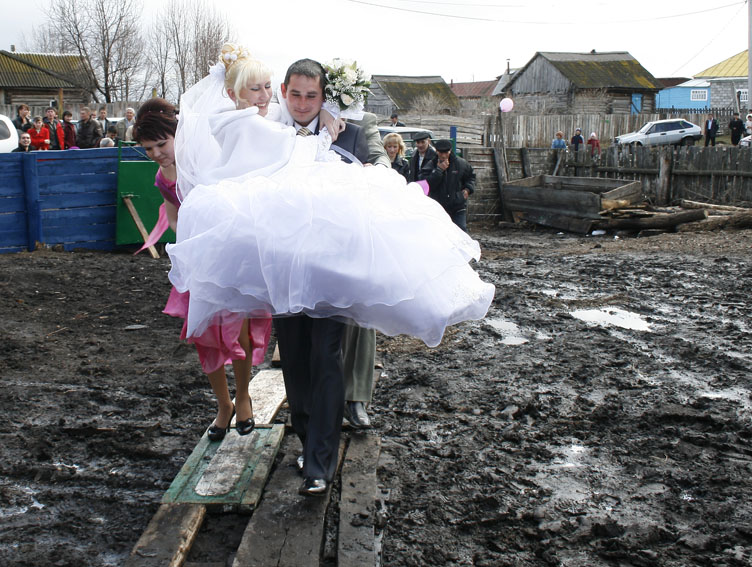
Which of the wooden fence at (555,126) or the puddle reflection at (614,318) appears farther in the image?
the wooden fence at (555,126)

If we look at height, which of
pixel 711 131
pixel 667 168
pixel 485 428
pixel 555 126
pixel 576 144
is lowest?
pixel 485 428

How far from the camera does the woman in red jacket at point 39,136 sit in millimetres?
14223

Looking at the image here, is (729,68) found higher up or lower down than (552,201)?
higher up

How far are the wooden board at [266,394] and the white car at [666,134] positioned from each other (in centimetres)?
3087

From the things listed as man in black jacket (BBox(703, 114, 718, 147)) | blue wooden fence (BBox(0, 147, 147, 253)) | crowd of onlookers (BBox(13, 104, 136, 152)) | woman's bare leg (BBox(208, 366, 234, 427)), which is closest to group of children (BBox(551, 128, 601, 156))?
man in black jacket (BBox(703, 114, 718, 147))

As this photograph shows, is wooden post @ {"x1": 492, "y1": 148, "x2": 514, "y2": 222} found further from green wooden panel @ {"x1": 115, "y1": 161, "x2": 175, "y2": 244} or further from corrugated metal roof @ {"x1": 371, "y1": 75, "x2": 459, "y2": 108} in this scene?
corrugated metal roof @ {"x1": 371, "y1": 75, "x2": 459, "y2": 108}

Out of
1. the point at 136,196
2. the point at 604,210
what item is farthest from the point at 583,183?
the point at 136,196

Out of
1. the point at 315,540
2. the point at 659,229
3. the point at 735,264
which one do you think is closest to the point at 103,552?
the point at 315,540

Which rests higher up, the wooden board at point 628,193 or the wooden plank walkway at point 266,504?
the wooden board at point 628,193

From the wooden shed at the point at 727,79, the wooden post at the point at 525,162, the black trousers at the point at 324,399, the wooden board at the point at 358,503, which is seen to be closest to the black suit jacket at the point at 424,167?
the wooden board at the point at 358,503

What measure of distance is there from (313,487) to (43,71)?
41416 millimetres

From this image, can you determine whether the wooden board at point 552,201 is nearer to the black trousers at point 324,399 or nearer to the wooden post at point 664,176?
the wooden post at point 664,176

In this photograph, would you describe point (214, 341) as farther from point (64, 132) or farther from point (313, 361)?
point (64, 132)

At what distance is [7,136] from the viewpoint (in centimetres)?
1414
